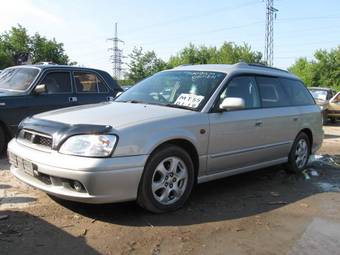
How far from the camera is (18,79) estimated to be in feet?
28.9

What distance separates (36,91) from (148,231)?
15.1 ft

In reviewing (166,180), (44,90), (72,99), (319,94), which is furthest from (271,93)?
(319,94)

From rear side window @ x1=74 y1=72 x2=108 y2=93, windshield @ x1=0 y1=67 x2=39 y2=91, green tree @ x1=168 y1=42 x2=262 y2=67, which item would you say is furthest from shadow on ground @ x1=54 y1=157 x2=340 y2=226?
green tree @ x1=168 y1=42 x2=262 y2=67

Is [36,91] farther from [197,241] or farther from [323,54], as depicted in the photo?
[323,54]

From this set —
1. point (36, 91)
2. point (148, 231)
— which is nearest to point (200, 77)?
point (148, 231)

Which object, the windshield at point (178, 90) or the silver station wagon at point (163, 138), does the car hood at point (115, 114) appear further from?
the windshield at point (178, 90)

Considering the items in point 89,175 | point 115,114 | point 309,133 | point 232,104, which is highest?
point 232,104

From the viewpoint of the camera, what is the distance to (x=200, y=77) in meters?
6.20

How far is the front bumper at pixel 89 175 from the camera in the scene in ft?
14.9

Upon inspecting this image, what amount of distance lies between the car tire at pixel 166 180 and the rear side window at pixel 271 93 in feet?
6.24

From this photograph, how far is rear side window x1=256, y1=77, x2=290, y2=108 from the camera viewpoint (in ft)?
22.3

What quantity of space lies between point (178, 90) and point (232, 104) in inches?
28.7

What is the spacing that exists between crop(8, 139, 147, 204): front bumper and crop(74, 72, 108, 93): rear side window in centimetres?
434

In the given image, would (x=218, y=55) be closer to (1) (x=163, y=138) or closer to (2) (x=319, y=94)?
(2) (x=319, y=94)
